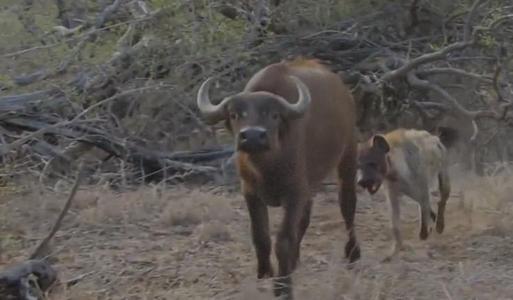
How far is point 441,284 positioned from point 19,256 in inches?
119

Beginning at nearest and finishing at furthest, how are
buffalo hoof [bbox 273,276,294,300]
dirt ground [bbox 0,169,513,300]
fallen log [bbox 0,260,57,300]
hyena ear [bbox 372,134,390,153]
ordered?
1. fallen log [bbox 0,260,57,300]
2. buffalo hoof [bbox 273,276,294,300]
3. dirt ground [bbox 0,169,513,300]
4. hyena ear [bbox 372,134,390,153]

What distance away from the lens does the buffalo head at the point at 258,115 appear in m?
6.35

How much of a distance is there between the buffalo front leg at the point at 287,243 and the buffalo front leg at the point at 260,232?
213 millimetres

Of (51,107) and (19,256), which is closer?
(19,256)

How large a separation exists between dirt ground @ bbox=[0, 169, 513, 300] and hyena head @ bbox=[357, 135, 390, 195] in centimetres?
48

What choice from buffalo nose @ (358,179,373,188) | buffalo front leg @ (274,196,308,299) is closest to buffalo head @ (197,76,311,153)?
buffalo front leg @ (274,196,308,299)

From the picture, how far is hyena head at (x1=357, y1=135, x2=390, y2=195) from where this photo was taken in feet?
28.0

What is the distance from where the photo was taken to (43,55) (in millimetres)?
11523

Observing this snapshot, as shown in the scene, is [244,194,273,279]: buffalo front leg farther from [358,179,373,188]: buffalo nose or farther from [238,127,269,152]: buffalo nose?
[358,179,373,188]: buffalo nose

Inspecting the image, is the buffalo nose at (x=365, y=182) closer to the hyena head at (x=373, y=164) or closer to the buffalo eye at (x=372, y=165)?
the hyena head at (x=373, y=164)

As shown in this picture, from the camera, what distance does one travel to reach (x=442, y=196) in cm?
930

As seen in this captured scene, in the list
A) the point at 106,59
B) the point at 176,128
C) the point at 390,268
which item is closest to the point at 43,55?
the point at 106,59

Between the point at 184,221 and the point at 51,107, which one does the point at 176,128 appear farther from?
the point at 184,221

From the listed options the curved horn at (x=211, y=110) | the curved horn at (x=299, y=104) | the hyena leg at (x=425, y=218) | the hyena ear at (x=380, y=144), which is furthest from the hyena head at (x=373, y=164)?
the curved horn at (x=211, y=110)
